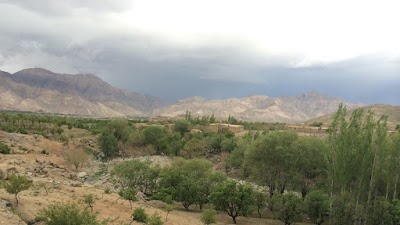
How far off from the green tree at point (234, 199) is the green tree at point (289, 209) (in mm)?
2734

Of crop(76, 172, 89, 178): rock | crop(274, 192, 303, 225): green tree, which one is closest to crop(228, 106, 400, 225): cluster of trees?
crop(274, 192, 303, 225): green tree

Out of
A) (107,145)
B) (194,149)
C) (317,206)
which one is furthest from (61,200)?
(107,145)

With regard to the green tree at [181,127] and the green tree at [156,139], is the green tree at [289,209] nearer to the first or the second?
the green tree at [156,139]

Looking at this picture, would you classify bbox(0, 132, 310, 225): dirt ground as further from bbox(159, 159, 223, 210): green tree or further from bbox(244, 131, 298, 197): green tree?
bbox(244, 131, 298, 197): green tree

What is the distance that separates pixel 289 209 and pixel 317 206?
2701 millimetres

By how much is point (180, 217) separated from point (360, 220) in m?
16.5

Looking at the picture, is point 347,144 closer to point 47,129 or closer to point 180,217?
point 180,217

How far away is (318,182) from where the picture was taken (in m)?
46.7

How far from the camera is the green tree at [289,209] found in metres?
38.4

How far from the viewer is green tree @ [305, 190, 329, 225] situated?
37969 millimetres

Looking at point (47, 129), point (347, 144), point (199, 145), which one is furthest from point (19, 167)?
point (47, 129)

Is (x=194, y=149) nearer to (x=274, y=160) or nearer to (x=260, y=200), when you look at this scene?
(x=274, y=160)

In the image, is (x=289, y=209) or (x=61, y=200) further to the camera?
(x=289, y=209)

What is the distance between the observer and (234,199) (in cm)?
3909
